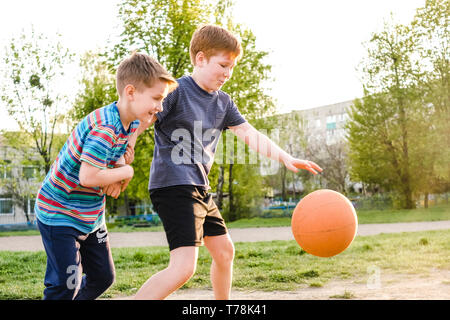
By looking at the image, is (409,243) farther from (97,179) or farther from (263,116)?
(263,116)

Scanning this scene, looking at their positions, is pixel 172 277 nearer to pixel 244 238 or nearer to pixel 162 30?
pixel 244 238

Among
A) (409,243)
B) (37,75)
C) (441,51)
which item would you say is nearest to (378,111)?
(441,51)

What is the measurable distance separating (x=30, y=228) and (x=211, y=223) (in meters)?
31.7

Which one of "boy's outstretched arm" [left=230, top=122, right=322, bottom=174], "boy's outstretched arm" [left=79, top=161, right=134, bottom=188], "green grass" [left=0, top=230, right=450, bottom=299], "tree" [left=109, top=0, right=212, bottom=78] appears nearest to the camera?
"boy's outstretched arm" [left=79, top=161, right=134, bottom=188]

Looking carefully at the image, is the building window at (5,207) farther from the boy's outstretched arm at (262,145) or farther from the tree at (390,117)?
the boy's outstretched arm at (262,145)

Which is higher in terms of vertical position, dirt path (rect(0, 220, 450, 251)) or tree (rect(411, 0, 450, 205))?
tree (rect(411, 0, 450, 205))

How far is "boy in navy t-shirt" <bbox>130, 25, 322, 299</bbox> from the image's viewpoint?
3.39 metres

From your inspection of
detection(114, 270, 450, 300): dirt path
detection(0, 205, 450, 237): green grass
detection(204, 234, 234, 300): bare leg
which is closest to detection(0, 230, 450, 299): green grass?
detection(114, 270, 450, 300): dirt path

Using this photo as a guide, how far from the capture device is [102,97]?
76.6ft

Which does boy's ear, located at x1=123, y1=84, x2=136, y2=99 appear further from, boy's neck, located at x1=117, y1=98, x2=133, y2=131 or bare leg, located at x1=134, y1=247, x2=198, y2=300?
bare leg, located at x1=134, y1=247, x2=198, y2=300

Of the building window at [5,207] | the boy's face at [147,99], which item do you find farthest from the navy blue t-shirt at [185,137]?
the building window at [5,207]

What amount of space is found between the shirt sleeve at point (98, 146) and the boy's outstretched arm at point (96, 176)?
0.09 ft

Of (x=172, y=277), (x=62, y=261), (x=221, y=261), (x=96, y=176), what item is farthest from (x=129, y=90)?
(x=221, y=261)

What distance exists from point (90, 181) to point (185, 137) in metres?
0.92
